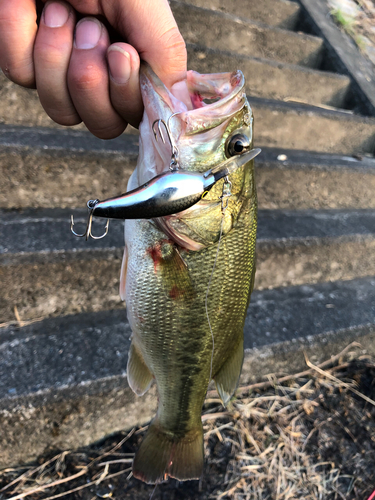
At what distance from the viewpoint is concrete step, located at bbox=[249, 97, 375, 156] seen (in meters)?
2.69

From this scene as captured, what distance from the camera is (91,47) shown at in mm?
860

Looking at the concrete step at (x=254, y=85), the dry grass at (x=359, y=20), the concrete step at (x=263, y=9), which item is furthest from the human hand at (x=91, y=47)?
the dry grass at (x=359, y=20)

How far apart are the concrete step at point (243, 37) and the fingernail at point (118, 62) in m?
Result: 2.28

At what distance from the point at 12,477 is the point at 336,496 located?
1486 millimetres

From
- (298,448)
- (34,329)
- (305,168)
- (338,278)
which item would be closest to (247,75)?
(305,168)

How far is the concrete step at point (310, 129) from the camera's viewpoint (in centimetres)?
269

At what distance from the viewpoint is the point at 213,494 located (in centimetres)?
160

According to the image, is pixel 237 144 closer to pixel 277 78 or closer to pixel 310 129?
pixel 310 129

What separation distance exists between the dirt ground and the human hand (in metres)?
1.53

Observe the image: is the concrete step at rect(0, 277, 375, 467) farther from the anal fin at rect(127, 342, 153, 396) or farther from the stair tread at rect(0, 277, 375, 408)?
the anal fin at rect(127, 342, 153, 396)

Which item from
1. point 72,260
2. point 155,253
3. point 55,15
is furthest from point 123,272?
point 72,260

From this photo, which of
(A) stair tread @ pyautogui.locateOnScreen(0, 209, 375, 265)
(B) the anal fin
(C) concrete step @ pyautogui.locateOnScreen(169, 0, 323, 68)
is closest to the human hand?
(B) the anal fin

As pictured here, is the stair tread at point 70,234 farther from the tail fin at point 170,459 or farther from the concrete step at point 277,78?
the concrete step at point 277,78

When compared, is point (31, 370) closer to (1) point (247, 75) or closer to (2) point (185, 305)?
(2) point (185, 305)
